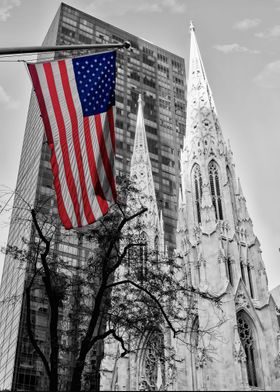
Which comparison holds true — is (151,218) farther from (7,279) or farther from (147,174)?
(7,279)

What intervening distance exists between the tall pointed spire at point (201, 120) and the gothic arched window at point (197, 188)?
1.60 metres

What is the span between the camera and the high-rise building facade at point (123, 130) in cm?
5703

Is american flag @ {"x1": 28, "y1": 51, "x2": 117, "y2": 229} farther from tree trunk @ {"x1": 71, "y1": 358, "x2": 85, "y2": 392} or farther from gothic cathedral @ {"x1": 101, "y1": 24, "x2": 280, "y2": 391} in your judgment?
gothic cathedral @ {"x1": 101, "y1": 24, "x2": 280, "y2": 391}

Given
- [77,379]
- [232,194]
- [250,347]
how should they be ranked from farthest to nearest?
[232,194] < [250,347] < [77,379]

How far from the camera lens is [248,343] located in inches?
1346

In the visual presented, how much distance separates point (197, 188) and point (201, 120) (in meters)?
8.28

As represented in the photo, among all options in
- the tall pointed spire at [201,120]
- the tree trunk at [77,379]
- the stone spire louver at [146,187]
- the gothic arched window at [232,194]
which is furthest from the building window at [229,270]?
the tree trunk at [77,379]

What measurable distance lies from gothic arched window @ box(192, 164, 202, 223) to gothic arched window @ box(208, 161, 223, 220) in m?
1.08

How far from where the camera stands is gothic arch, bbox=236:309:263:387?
106ft

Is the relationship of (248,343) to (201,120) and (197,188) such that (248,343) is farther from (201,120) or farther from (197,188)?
(201,120)

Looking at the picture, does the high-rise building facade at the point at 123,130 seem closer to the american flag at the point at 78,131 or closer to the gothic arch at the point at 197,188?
the gothic arch at the point at 197,188

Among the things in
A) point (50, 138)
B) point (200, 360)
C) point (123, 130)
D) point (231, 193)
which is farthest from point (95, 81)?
point (123, 130)

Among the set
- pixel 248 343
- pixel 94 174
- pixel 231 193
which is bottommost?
pixel 94 174

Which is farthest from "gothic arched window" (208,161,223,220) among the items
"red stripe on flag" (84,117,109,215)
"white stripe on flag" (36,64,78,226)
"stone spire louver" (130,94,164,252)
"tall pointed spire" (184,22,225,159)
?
"white stripe on flag" (36,64,78,226)
